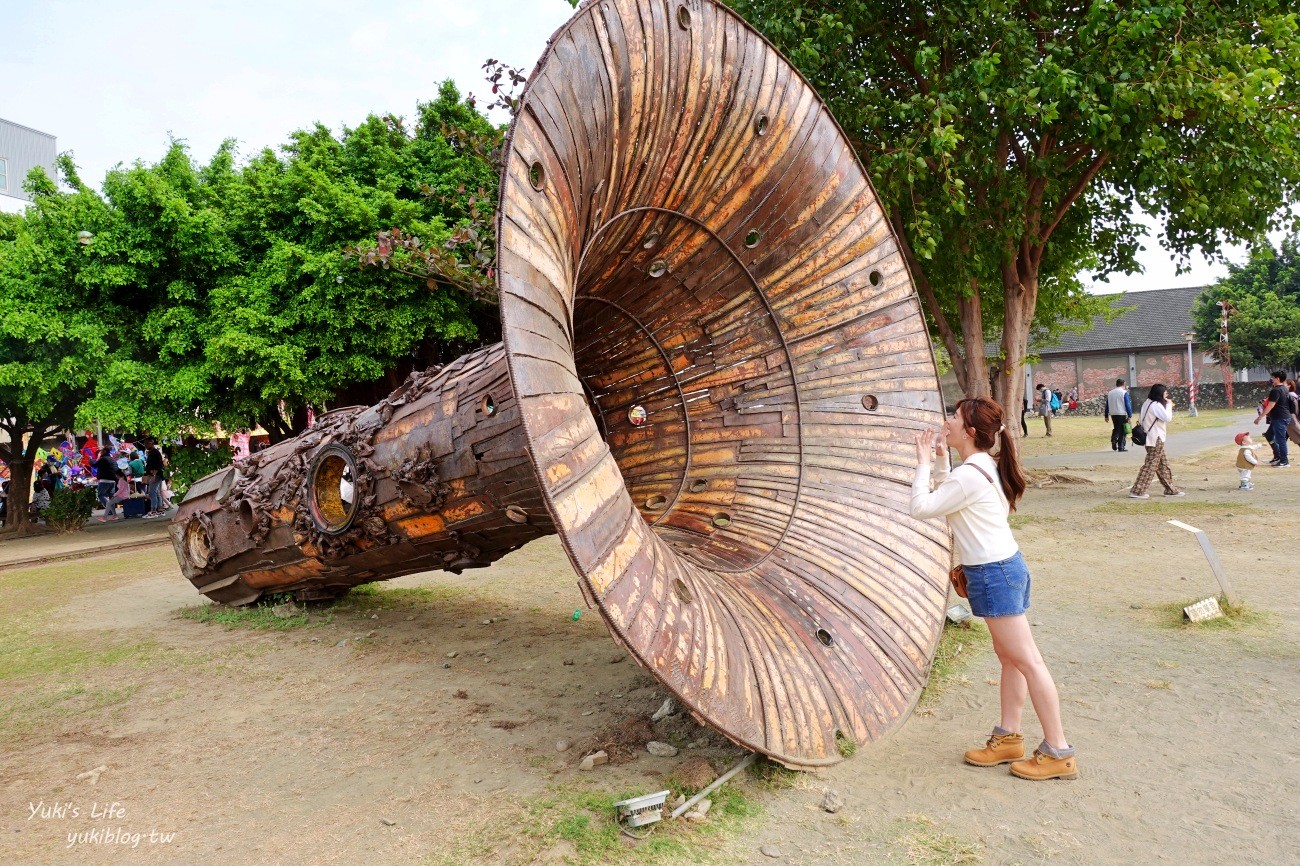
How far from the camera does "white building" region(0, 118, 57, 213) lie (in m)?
25.7

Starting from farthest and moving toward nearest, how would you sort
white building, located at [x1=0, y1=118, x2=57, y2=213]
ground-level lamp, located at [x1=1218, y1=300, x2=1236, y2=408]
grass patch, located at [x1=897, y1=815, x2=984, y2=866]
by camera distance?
ground-level lamp, located at [x1=1218, y1=300, x2=1236, y2=408] < white building, located at [x1=0, y1=118, x2=57, y2=213] < grass patch, located at [x1=897, y1=815, x2=984, y2=866]

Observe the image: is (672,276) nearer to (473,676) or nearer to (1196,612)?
(473,676)

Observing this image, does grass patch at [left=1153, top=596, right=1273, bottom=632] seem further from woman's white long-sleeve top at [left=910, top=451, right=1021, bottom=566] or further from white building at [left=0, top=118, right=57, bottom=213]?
white building at [left=0, top=118, right=57, bottom=213]

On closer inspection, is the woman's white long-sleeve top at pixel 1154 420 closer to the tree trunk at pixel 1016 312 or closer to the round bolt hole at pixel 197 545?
the tree trunk at pixel 1016 312

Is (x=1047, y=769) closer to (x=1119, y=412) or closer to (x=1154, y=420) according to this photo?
(x=1154, y=420)

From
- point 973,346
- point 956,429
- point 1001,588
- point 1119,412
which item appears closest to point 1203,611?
point 1001,588

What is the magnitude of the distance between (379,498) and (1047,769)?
10.6ft

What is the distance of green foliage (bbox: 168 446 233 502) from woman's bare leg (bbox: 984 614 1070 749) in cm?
1196

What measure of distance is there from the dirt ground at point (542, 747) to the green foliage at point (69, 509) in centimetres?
789

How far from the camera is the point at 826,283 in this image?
3.80m

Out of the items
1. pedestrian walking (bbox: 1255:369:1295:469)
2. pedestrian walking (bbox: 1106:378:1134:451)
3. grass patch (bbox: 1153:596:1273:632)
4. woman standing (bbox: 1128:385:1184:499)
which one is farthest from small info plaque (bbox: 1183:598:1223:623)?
pedestrian walking (bbox: 1106:378:1134:451)

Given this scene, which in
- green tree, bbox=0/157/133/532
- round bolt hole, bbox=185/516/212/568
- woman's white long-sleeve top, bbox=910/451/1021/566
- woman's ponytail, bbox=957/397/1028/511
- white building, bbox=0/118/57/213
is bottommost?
round bolt hole, bbox=185/516/212/568

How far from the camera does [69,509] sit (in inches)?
495

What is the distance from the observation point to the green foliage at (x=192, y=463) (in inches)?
485
